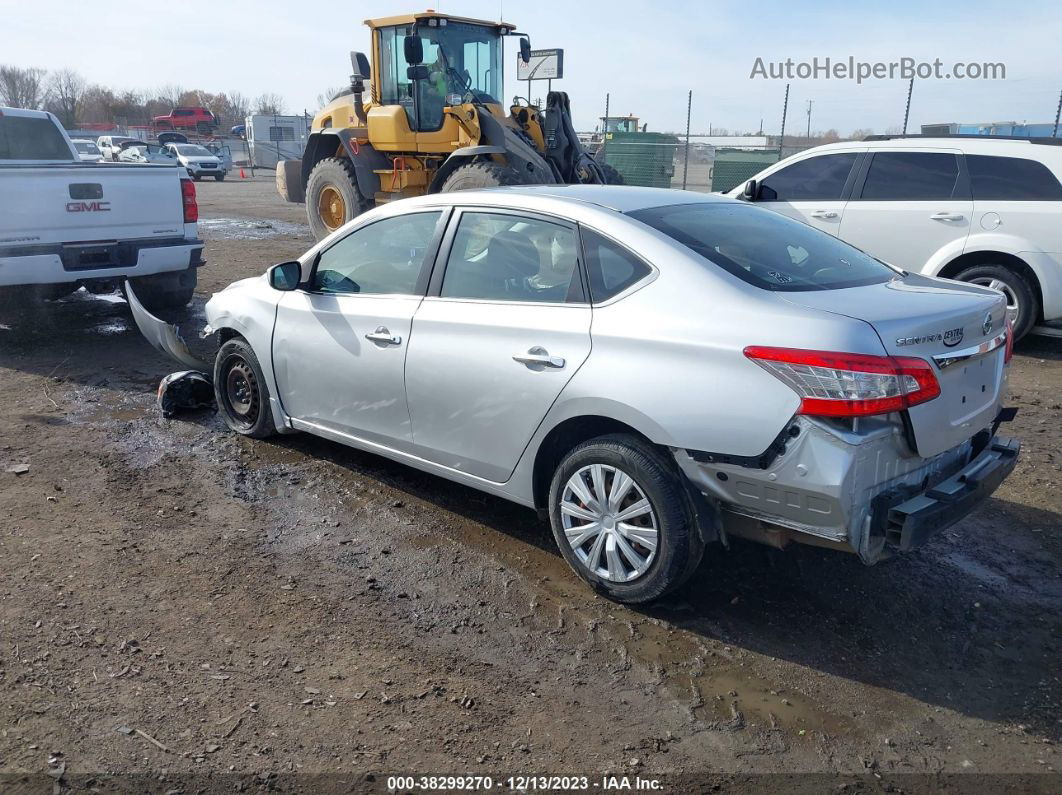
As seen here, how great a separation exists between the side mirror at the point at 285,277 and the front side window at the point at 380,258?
0.34 ft

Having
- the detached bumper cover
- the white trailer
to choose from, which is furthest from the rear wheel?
the white trailer

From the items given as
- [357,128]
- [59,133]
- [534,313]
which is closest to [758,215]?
[534,313]

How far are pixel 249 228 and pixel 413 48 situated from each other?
7679 millimetres

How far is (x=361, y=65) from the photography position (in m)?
12.6

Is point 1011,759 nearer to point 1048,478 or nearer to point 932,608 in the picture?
point 932,608

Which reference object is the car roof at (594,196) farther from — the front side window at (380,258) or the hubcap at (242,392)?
the hubcap at (242,392)

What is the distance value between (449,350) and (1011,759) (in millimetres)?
2725

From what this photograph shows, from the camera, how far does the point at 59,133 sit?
998 cm

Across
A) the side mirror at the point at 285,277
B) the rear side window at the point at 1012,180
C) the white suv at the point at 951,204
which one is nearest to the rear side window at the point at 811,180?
the white suv at the point at 951,204

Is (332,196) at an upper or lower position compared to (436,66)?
lower

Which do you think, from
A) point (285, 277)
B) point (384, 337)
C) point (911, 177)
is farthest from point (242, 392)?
point (911, 177)

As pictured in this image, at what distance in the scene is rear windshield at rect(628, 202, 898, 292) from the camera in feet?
11.8

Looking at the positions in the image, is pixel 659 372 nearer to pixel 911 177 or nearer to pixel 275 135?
pixel 911 177

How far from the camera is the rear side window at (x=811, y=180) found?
8.62 meters
